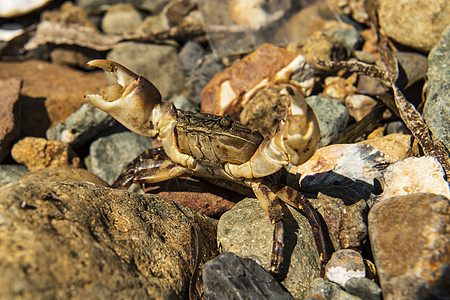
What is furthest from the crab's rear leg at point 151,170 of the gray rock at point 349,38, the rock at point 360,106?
the gray rock at point 349,38

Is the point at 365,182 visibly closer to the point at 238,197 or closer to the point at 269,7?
the point at 238,197

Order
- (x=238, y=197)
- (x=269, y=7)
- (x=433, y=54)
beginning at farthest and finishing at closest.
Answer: (x=269, y=7)
(x=433, y=54)
(x=238, y=197)

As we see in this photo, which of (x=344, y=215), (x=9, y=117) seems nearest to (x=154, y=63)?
(x=9, y=117)

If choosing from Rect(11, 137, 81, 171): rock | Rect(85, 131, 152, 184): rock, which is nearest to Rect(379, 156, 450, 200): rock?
Rect(85, 131, 152, 184): rock

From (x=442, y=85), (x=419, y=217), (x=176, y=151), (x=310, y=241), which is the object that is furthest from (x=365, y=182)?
(x=176, y=151)

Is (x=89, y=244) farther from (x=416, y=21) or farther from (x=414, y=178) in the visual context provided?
(x=416, y=21)

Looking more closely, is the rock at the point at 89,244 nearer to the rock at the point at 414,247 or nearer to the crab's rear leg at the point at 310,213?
the crab's rear leg at the point at 310,213
